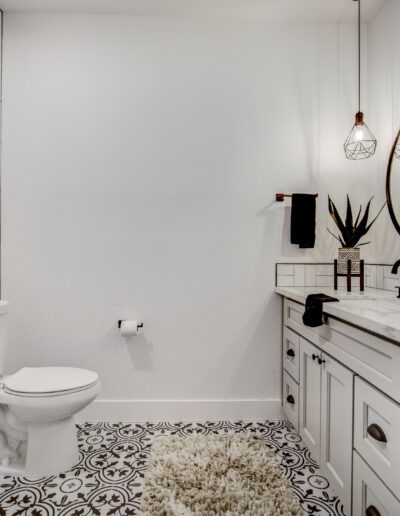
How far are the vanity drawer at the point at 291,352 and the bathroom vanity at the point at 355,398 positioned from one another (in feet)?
0.13

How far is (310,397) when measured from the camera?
178 centimetres

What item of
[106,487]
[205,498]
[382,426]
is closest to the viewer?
[382,426]

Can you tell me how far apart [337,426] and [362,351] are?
0.40m

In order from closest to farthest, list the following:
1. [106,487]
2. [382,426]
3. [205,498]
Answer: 1. [382,426]
2. [205,498]
3. [106,487]

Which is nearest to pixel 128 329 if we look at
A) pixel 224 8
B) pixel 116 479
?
pixel 116 479

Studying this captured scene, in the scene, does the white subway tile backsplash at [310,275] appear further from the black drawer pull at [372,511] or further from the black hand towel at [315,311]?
the black drawer pull at [372,511]

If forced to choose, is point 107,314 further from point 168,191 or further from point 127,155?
point 127,155

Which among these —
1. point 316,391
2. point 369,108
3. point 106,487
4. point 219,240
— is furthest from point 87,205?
point 369,108

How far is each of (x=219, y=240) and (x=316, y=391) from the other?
1049 mm

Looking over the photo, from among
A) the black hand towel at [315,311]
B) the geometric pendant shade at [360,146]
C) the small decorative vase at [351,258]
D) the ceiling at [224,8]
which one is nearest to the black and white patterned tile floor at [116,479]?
the black hand towel at [315,311]

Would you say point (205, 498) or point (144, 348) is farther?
point (144, 348)

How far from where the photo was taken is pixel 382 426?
3.70ft

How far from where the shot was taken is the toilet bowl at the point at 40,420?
1.68m

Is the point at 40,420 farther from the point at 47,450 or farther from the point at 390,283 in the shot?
the point at 390,283
